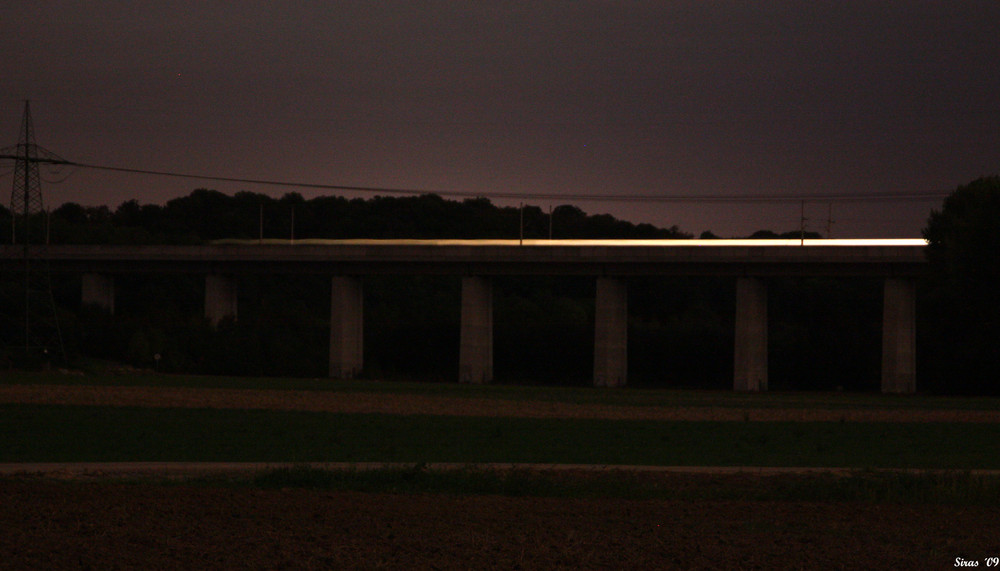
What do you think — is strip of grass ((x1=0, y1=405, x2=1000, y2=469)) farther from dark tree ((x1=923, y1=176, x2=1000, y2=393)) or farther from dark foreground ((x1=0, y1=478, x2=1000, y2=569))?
dark tree ((x1=923, y1=176, x2=1000, y2=393))

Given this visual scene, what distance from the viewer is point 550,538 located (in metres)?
15.7

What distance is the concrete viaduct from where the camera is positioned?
80.8 m

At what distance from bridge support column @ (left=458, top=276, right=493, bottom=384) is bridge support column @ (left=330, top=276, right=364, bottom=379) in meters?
8.85

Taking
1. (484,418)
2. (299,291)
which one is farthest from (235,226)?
(484,418)

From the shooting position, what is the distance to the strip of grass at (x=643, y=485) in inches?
792

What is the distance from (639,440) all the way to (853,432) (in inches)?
310

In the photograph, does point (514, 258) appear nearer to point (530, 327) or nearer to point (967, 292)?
point (530, 327)

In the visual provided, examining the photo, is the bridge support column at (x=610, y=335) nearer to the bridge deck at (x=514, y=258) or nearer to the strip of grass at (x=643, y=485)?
the bridge deck at (x=514, y=258)

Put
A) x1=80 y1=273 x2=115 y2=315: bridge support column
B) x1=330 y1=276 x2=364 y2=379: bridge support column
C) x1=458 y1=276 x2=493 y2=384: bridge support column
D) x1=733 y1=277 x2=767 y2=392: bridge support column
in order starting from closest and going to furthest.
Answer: x1=733 y1=277 x2=767 y2=392: bridge support column
x1=458 y1=276 x2=493 y2=384: bridge support column
x1=330 y1=276 x2=364 y2=379: bridge support column
x1=80 y1=273 x2=115 y2=315: bridge support column

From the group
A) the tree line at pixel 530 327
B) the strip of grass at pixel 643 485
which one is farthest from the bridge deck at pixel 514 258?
the strip of grass at pixel 643 485

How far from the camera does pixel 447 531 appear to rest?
16078 mm

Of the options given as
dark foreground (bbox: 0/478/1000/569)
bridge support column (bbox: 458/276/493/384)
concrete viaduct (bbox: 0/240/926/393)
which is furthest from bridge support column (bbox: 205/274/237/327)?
dark foreground (bbox: 0/478/1000/569)

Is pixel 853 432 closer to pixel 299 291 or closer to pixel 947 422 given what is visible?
pixel 947 422

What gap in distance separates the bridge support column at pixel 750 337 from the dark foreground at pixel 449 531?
64068 mm
